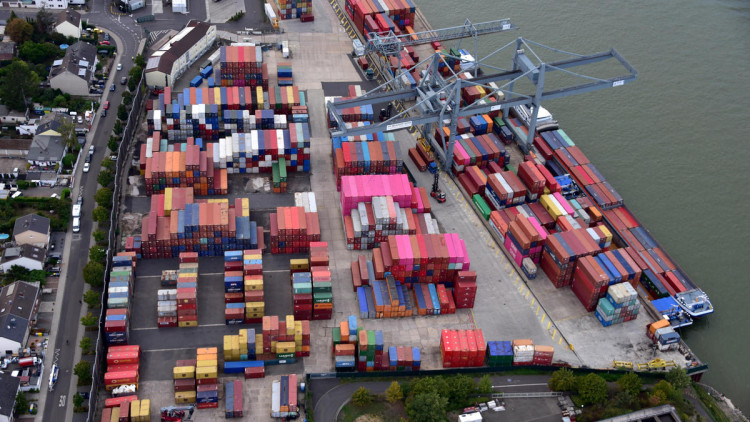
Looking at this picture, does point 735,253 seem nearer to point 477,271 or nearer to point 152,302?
point 477,271

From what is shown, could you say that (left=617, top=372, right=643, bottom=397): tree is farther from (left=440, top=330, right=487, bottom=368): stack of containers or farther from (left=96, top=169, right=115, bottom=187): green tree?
(left=96, top=169, right=115, bottom=187): green tree

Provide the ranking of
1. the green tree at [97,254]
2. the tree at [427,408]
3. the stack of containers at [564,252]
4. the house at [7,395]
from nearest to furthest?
the house at [7,395] < the tree at [427,408] < the green tree at [97,254] < the stack of containers at [564,252]

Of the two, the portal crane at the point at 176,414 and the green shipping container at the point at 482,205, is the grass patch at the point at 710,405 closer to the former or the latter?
the green shipping container at the point at 482,205

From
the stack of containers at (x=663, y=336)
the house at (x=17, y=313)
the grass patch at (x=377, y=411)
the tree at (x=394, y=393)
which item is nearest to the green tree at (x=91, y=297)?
the house at (x=17, y=313)

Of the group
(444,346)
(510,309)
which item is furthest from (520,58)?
(444,346)

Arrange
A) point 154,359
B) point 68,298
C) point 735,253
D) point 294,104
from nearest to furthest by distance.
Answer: point 154,359 < point 68,298 < point 735,253 < point 294,104

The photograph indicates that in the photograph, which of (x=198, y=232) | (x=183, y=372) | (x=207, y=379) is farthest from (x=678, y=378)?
(x=198, y=232)
